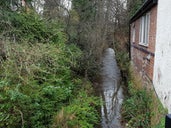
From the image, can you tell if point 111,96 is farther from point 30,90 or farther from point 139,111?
point 30,90

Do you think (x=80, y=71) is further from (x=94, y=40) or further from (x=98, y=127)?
(x=98, y=127)

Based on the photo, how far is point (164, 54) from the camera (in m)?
5.30

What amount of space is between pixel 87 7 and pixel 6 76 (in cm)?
1360

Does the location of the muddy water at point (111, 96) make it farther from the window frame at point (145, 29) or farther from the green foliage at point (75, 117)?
the window frame at point (145, 29)

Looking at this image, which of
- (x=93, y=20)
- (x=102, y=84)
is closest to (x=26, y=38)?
(x=102, y=84)

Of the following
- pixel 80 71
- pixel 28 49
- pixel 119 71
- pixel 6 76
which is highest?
pixel 28 49

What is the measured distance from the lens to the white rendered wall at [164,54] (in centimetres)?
488

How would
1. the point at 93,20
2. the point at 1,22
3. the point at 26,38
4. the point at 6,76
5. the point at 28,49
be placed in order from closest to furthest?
1. the point at 6,76
2. the point at 28,49
3. the point at 1,22
4. the point at 26,38
5. the point at 93,20

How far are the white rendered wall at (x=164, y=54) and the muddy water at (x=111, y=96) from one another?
7.08 feet

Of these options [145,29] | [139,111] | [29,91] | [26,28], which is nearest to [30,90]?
[29,91]

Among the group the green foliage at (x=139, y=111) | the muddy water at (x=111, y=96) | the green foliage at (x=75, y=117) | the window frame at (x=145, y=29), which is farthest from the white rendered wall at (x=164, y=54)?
the window frame at (x=145, y=29)

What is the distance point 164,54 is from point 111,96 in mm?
5139

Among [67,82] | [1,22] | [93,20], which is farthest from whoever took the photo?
[93,20]

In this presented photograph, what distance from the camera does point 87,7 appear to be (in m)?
17.7
